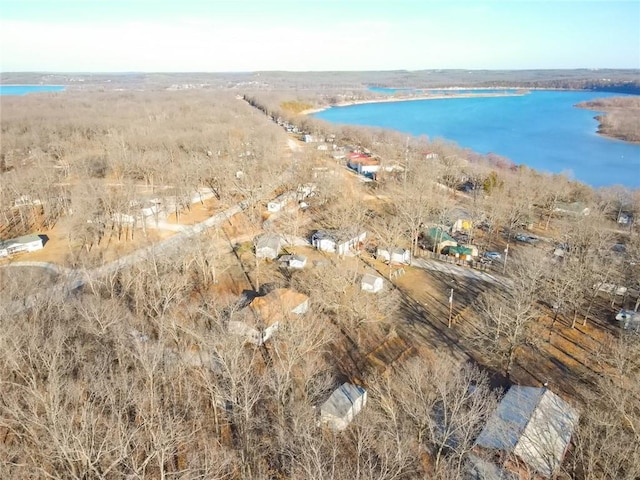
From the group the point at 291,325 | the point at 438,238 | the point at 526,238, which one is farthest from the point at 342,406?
the point at 526,238

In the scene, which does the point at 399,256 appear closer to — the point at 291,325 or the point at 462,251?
the point at 462,251

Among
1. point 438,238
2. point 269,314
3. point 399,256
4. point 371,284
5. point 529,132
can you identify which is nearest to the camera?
point 269,314

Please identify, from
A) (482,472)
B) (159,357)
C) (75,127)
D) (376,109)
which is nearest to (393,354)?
(482,472)

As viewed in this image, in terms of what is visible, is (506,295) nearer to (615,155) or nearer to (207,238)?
(207,238)

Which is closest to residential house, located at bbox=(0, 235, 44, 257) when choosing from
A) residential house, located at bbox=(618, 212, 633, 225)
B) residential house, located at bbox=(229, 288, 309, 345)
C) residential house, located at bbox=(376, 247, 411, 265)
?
residential house, located at bbox=(229, 288, 309, 345)

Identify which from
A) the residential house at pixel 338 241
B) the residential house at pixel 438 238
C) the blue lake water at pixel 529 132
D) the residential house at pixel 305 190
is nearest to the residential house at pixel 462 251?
the residential house at pixel 438 238
